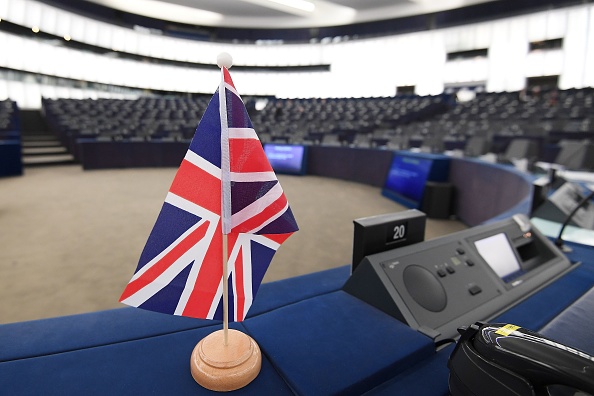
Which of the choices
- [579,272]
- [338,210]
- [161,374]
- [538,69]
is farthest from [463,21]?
[161,374]

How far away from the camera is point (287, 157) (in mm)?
8227

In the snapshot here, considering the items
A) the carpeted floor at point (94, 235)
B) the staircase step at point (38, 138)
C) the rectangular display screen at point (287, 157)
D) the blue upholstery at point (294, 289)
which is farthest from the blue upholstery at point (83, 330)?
the staircase step at point (38, 138)

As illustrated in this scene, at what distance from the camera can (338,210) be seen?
473cm

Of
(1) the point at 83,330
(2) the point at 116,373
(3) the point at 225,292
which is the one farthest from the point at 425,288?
(1) the point at 83,330

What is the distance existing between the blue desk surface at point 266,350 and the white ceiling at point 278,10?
1716 centimetres

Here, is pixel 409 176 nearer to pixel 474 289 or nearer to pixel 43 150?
pixel 474 289

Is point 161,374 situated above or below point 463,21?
below

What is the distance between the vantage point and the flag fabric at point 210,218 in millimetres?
632

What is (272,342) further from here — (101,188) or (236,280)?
(101,188)

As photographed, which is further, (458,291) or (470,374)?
(458,291)

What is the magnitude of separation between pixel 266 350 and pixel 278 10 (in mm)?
20175


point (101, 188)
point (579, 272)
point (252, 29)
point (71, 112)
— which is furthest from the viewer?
point (252, 29)

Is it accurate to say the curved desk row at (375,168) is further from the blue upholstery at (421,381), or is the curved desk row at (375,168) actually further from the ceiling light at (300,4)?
the ceiling light at (300,4)

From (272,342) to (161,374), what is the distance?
231 millimetres
